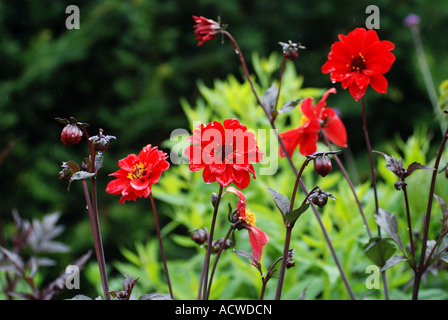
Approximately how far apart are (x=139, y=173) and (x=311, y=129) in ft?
0.76

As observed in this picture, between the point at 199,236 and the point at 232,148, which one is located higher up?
the point at 232,148

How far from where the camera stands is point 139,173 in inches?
17.6

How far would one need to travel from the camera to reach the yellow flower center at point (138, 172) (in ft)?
1.46

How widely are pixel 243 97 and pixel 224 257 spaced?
14.1 inches

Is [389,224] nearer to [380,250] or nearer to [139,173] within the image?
[380,250]

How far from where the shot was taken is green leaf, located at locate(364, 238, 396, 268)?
1.59 ft

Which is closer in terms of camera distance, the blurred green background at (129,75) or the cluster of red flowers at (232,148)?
the cluster of red flowers at (232,148)

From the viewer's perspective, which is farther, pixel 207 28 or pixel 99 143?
pixel 207 28

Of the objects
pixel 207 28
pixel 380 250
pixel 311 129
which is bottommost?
pixel 380 250

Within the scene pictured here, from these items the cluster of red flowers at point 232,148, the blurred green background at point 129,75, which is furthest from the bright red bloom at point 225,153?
the blurred green background at point 129,75

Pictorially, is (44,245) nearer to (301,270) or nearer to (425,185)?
(301,270)

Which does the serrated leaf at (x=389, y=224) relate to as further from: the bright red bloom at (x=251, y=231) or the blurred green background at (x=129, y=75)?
the blurred green background at (x=129, y=75)

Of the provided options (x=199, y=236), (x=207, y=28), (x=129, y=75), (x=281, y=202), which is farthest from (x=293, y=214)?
(x=129, y=75)

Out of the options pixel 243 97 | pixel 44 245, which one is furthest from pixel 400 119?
pixel 44 245
